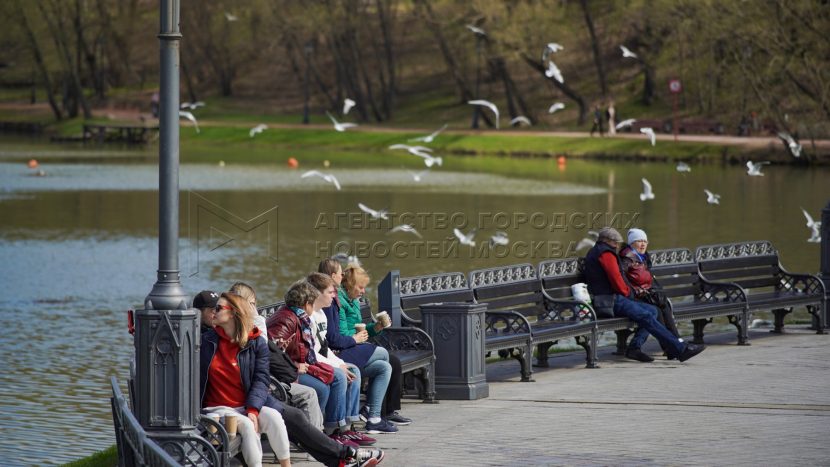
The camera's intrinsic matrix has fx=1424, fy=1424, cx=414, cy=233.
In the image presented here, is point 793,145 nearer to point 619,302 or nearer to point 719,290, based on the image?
point 719,290

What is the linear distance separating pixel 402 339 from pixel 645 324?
10.6ft

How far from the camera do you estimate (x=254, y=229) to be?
111 feet

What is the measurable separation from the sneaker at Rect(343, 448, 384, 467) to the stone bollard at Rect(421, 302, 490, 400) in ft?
8.61

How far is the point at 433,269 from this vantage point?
25688 mm

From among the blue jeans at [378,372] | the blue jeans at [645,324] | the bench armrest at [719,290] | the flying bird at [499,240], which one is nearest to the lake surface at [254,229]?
the flying bird at [499,240]

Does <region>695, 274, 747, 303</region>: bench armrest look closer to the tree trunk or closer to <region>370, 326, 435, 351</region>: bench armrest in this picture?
<region>370, 326, 435, 351</region>: bench armrest

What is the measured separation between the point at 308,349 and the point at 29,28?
278ft

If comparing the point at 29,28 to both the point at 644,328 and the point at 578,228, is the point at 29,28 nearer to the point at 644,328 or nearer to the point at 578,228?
the point at 578,228

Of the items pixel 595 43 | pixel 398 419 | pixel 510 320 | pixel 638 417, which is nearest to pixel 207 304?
pixel 398 419

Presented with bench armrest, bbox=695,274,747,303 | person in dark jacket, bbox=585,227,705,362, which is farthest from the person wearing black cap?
bench armrest, bbox=695,274,747,303

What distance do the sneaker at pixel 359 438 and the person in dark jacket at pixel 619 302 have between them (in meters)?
4.70

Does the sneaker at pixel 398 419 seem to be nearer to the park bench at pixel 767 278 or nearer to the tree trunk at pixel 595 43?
the park bench at pixel 767 278

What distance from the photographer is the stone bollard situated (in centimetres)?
1172

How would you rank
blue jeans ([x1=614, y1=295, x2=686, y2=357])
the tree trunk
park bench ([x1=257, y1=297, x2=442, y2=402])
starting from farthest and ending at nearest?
the tree trunk → blue jeans ([x1=614, y1=295, x2=686, y2=357]) → park bench ([x1=257, y1=297, x2=442, y2=402])
